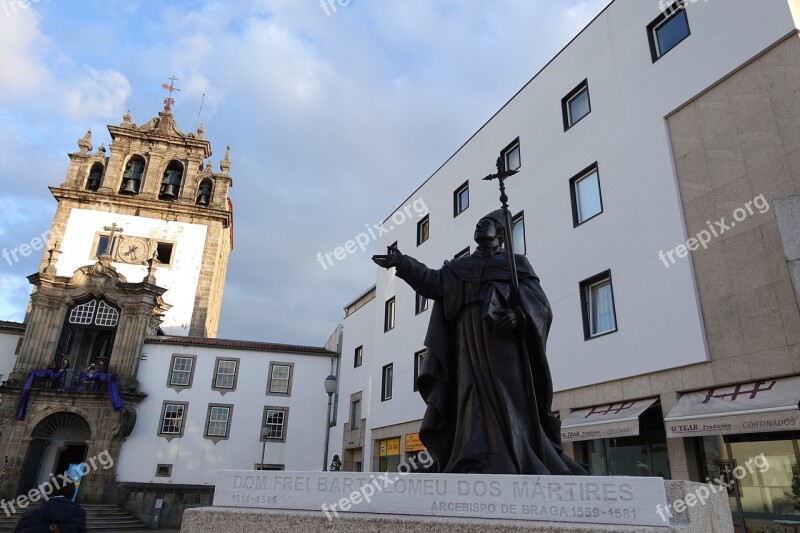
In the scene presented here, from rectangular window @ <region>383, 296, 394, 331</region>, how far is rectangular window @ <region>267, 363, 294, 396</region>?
24.4 feet

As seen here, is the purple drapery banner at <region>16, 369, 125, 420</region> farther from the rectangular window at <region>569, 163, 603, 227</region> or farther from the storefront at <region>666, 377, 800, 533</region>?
the storefront at <region>666, 377, 800, 533</region>

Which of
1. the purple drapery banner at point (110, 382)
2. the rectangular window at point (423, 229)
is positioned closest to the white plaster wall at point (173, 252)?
the purple drapery banner at point (110, 382)

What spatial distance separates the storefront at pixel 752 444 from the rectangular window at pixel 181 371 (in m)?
24.5

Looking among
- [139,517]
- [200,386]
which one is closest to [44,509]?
[139,517]

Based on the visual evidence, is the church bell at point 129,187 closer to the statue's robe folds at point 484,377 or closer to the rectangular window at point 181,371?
the rectangular window at point 181,371

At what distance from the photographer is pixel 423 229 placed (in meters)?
24.9

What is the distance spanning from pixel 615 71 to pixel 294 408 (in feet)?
75.1

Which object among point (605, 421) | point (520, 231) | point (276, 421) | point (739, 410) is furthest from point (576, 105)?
point (276, 421)

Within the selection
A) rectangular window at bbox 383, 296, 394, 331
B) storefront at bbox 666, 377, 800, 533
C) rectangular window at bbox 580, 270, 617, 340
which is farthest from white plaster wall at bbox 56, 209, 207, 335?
storefront at bbox 666, 377, 800, 533

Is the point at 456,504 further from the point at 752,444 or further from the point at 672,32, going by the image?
the point at 672,32

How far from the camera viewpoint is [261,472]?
12.5 ft

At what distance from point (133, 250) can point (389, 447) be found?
2108 cm

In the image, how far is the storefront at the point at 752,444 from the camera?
30.2 feet

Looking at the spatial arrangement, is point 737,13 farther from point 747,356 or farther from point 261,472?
point 261,472
